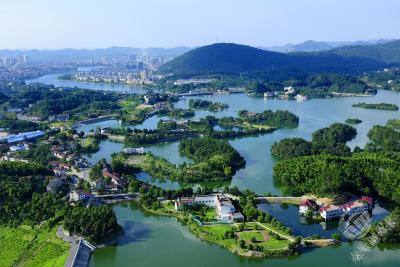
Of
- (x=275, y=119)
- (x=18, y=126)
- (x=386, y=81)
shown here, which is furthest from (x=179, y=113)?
(x=386, y=81)

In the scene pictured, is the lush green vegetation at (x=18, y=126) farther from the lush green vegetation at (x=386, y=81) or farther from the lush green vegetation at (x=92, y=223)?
the lush green vegetation at (x=386, y=81)

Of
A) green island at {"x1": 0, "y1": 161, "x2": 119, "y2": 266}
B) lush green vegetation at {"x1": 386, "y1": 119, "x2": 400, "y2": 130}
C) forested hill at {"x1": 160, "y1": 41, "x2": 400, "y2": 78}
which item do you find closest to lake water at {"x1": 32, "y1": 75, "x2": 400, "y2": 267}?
green island at {"x1": 0, "y1": 161, "x2": 119, "y2": 266}

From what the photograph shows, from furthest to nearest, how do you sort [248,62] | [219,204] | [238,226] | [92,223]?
[248,62]
[219,204]
[238,226]
[92,223]

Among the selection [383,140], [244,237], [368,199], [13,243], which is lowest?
[13,243]

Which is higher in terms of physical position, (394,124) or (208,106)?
(394,124)

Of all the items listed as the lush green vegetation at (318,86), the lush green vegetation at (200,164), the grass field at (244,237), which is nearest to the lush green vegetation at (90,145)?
the lush green vegetation at (200,164)

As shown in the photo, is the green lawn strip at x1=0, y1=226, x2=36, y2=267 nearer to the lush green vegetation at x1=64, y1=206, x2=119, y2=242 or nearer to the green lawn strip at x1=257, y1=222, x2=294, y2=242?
the lush green vegetation at x1=64, y1=206, x2=119, y2=242

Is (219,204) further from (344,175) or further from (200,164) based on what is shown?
(200,164)

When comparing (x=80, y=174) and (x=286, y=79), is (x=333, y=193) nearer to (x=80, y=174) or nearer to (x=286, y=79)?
(x=80, y=174)
